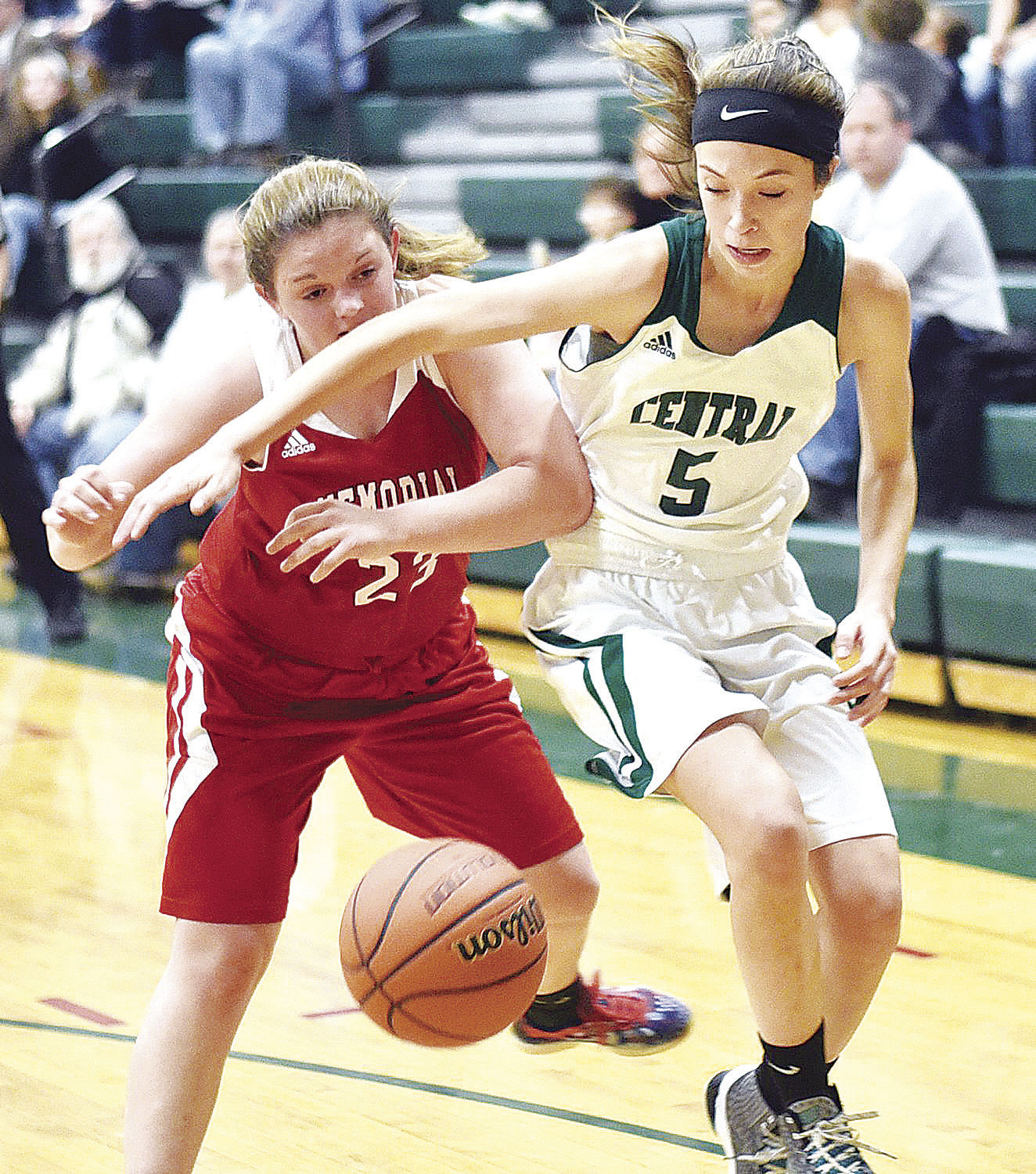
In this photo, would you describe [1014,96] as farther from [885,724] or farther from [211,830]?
[211,830]

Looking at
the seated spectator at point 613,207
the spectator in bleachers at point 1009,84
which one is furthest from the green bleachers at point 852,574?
the spectator in bleachers at point 1009,84

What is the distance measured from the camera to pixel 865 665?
8.98 ft

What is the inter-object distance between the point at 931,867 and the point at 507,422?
7.83ft

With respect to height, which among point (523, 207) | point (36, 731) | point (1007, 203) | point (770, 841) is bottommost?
point (36, 731)

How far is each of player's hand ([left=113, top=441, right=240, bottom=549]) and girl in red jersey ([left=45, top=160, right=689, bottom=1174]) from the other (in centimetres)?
15

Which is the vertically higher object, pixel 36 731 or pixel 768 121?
pixel 768 121

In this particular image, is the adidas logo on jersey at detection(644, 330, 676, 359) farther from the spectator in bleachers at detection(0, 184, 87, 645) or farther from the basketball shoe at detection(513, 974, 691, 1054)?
Result: the spectator in bleachers at detection(0, 184, 87, 645)

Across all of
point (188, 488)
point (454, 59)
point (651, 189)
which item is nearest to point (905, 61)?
point (651, 189)

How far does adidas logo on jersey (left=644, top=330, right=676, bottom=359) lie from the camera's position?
2.75 metres

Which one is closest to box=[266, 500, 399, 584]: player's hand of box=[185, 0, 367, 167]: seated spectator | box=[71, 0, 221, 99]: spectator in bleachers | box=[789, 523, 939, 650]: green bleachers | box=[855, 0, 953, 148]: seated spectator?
box=[789, 523, 939, 650]: green bleachers

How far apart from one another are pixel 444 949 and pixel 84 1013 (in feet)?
4.04

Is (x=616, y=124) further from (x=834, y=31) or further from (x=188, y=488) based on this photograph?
(x=188, y=488)

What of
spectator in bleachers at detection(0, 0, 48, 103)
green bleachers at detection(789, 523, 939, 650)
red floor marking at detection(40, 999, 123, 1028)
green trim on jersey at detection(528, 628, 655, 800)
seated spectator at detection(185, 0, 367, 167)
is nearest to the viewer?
green trim on jersey at detection(528, 628, 655, 800)

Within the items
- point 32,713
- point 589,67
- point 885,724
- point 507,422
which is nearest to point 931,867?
point 885,724
